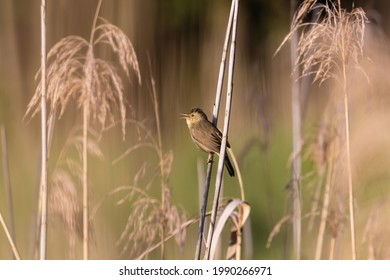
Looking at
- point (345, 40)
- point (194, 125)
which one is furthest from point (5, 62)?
point (345, 40)

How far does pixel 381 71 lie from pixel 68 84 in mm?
1513

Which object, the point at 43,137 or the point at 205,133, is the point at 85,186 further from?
the point at 205,133

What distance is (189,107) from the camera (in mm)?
3408

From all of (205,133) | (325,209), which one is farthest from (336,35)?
(325,209)

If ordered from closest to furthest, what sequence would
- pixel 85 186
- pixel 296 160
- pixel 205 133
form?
pixel 85 186 → pixel 205 133 → pixel 296 160

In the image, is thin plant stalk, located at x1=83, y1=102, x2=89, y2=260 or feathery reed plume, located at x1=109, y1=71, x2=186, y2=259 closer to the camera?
thin plant stalk, located at x1=83, y1=102, x2=89, y2=260

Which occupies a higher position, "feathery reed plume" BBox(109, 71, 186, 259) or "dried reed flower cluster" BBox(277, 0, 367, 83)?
"dried reed flower cluster" BBox(277, 0, 367, 83)

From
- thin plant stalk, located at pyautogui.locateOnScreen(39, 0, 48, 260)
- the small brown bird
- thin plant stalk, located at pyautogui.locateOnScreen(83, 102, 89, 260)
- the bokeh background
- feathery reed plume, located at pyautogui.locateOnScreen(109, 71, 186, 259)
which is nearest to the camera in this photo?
thin plant stalk, located at pyautogui.locateOnScreen(39, 0, 48, 260)

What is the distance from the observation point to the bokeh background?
3.15 metres

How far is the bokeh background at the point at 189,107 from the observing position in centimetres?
315

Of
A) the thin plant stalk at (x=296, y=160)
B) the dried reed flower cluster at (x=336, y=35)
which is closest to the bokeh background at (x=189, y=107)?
the thin plant stalk at (x=296, y=160)

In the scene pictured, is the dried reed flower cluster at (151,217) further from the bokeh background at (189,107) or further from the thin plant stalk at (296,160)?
the thin plant stalk at (296,160)

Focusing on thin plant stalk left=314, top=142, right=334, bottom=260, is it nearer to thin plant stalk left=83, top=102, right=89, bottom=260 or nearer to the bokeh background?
the bokeh background

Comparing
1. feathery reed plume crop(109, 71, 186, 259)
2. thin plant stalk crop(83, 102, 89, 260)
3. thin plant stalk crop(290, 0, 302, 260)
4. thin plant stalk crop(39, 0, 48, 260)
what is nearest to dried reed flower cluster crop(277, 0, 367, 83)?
thin plant stalk crop(290, 0, 302, 260)
